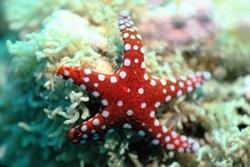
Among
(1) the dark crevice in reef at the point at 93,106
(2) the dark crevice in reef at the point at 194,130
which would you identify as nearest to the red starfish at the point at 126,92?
(1) the dark crevice in reef at the point at 93,106

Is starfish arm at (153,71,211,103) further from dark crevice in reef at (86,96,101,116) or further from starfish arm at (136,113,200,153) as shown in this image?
dark crevice in reef at (86,96,101,116)

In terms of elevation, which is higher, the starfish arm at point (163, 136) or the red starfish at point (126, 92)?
the red starfish at point (126, 92)

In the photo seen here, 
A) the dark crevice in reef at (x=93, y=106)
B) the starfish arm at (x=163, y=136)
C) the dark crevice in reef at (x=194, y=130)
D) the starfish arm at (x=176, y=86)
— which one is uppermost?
the starfish arm at (x=176, y=86)

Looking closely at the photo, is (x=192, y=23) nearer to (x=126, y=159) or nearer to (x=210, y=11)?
(x=210, y=11)

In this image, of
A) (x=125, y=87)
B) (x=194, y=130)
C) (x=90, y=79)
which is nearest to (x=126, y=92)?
(x=125, y=87)

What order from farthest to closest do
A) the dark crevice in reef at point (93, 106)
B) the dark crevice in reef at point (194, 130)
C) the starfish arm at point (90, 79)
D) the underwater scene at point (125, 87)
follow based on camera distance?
the dark crevice in reef at point (194, 130)
the dark crevice in reef at point (93, 106)
the underwater scene at point (125, 87)
the starfish arm at point (90, 79)

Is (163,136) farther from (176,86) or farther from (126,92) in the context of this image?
(126,92)

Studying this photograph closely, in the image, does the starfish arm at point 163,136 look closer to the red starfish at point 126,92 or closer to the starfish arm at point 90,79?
the red starfish at point 126,92

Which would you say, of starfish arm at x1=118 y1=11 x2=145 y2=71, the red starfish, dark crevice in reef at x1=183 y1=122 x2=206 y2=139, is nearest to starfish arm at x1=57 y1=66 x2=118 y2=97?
the red starfish
